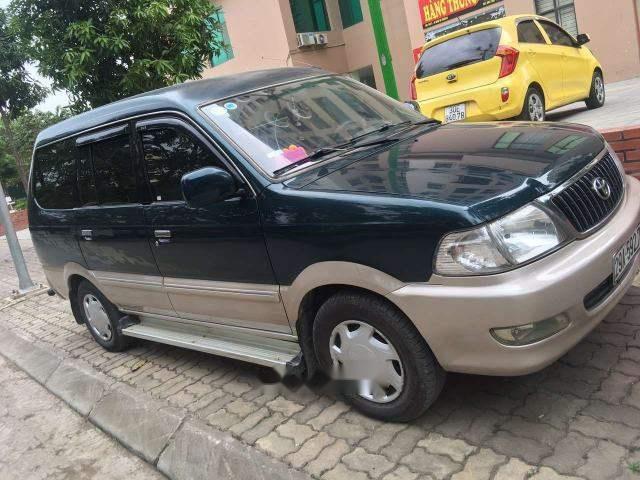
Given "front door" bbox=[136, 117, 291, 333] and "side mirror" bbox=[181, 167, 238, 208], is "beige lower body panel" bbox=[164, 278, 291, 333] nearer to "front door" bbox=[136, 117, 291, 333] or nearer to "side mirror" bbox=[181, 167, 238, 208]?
"front door" bbox=[136, 117, 291, 333]

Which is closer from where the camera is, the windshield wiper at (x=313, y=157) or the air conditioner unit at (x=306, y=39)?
the windshield wiper at (x=313, y=157)

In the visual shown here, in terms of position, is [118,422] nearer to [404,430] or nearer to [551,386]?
[404,430]

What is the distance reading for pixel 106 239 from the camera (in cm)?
425

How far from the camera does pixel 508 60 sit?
7.03 meters

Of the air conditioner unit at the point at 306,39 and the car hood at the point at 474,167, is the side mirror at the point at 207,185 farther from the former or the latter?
the air conditioner unit at the point at 306,39

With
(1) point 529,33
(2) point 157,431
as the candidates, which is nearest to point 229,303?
(2) point 157,431

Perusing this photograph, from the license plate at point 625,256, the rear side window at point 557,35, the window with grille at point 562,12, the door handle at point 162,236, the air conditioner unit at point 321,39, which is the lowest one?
the license plate at point 625,256

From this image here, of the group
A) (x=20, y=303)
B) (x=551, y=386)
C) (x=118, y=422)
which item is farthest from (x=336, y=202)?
(x=20, y=303)

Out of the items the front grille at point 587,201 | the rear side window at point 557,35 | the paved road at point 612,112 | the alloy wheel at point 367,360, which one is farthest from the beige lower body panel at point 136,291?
the rear side window at point 557,35

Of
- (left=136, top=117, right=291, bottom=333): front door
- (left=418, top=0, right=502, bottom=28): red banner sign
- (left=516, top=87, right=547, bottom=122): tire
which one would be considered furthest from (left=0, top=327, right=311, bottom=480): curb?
(left=418, top=0, right=502, bottom=28): red banner sign

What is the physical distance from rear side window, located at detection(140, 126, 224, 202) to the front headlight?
4.70ft

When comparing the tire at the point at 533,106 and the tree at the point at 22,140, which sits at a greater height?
the tree at the point at 22,140

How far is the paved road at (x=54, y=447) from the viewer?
11.1 ft

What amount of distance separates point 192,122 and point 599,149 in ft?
7.09
